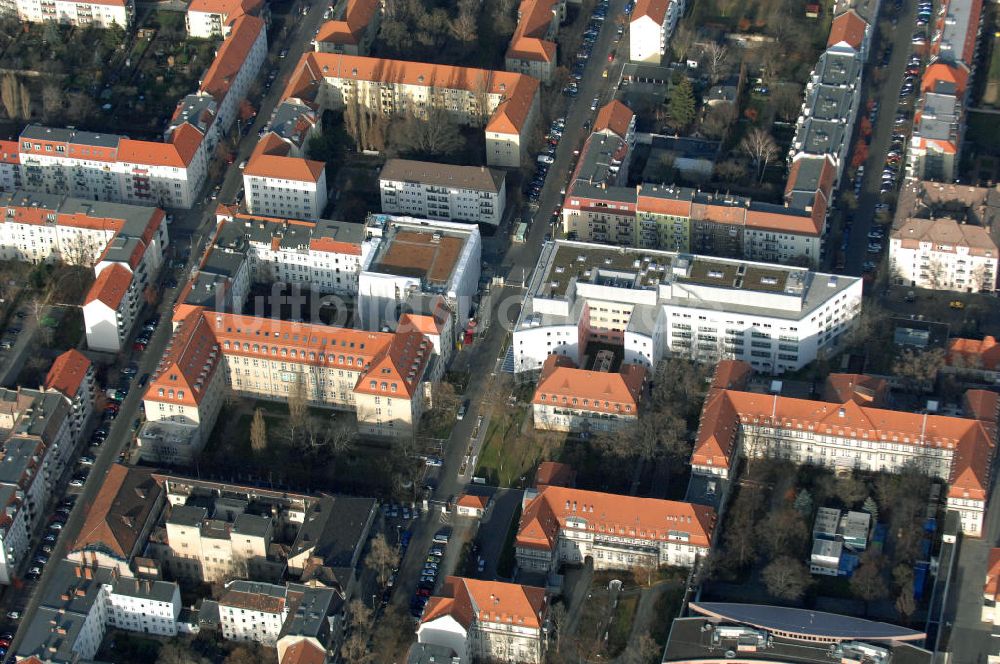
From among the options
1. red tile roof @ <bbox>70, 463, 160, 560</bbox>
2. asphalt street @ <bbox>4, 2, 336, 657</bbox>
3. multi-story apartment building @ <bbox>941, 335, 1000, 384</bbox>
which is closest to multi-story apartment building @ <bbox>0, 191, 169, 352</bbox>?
asphalt street @ <bbox>4, 2, 336, 657</bbox>

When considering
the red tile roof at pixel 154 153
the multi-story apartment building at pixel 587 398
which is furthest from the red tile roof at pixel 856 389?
the red tile roof at pixel 154 153

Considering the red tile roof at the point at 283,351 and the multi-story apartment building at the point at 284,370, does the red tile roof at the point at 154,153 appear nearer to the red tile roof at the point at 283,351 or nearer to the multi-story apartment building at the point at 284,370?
the multi-story apartment building at the point at 284,370

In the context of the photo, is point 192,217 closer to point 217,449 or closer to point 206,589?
point 217,449

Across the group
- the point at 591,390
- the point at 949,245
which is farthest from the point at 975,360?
the point at 591,390

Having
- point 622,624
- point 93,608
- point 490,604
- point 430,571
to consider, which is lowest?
point 93,608

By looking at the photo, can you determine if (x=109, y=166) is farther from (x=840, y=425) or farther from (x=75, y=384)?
(x=840, y=425)

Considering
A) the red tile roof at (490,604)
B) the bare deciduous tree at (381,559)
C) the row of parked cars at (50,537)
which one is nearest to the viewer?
the red tile roof at (490,604)
